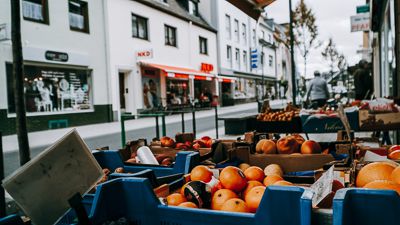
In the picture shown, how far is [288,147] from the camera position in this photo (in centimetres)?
275

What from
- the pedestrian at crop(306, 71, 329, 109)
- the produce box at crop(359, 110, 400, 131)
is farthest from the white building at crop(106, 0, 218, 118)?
the produce box at crop(359, 110, 400, 131)

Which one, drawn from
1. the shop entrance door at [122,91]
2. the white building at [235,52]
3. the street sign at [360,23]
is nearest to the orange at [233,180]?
the street sign at [360,23]

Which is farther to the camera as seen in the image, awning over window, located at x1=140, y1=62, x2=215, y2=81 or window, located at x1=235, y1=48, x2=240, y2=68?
window, located at x1=235, y1=48, x2=240, y2=68

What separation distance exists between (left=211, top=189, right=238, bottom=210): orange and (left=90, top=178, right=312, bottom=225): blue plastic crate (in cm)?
30

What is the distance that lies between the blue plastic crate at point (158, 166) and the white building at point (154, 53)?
15518mm

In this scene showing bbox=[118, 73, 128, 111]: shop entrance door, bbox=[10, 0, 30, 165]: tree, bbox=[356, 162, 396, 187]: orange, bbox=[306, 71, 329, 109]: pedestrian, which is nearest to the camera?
bbox=[356, 162, 396, 187]: orange

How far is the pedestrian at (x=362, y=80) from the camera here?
418 inches

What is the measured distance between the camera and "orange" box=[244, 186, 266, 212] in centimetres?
168

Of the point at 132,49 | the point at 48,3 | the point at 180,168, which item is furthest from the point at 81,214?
the point at 132,49

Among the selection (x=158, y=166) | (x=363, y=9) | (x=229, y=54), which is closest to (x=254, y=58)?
(x=229, y=54)

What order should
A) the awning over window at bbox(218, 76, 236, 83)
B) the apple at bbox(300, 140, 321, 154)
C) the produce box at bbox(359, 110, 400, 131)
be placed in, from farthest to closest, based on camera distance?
1. the awning over window at bbox(218, 76, 236, 83)
2. the produce box at bbox(359, 110, 400, 131)
3. the apple at bbox(300, 140, 321, 154)

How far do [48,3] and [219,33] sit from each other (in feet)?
60.8

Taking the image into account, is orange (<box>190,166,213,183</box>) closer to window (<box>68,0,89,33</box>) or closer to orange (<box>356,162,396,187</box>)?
orange (<box>356,162,396,187</box>)

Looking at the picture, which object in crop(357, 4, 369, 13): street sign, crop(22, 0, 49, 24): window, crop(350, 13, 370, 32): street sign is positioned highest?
crop(22, 0, 49, 24): window
